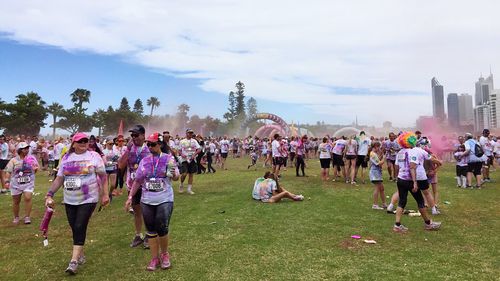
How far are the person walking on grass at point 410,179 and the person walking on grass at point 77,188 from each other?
5873 mm

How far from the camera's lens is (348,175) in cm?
Result: 1580

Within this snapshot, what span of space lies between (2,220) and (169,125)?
57666mm

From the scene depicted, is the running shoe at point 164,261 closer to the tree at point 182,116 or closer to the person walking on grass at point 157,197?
the person walking on grass at point 157,197

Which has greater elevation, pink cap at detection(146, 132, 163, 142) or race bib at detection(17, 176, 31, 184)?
pink cap at detection(146, 132, 163, 142)

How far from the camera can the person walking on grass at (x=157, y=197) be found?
18.0 feet

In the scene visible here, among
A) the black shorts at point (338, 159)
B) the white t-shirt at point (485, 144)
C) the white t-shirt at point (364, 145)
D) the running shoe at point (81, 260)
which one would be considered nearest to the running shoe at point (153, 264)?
the running shoe at point (81, 260)

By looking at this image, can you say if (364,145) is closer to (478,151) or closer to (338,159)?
(338,159)

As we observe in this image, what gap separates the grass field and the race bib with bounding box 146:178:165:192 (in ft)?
4.00

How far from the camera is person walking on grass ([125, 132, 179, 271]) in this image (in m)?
5.48

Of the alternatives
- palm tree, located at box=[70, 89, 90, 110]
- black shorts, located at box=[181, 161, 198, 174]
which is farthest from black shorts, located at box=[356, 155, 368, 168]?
palm tree, located at box=[70, 89, 90, 110]

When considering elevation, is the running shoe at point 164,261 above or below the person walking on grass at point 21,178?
below

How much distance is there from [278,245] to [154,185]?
2.59 meters

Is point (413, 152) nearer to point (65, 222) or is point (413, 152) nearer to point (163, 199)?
point (163, 199)

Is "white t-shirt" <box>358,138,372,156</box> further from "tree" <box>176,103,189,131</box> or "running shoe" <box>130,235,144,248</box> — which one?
"tree" <box>176,103,189,131</box>
